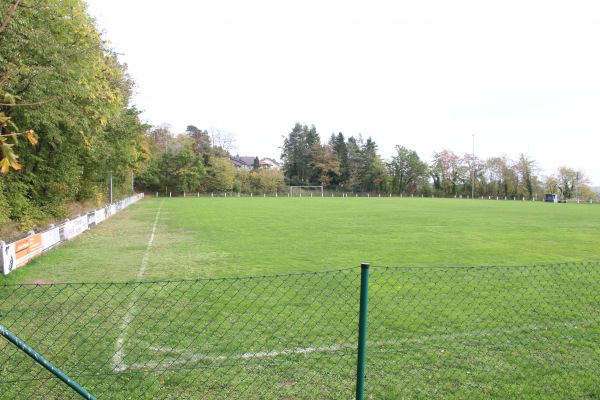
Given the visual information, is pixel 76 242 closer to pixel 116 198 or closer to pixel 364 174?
pixel 116 198

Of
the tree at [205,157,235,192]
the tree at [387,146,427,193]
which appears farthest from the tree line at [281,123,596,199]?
the tree at [205,157,235,192]

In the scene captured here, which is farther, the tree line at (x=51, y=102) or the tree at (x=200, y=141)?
the tree at (x=200, y=141)

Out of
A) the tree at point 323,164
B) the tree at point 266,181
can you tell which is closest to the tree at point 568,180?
the tree at point 323,164

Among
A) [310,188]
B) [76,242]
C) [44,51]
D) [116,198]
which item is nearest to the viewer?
[44,51]

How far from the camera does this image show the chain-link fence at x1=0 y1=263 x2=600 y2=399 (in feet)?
14.2

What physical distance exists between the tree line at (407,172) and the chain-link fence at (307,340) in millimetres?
69979

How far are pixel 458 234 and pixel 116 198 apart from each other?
34.0 m

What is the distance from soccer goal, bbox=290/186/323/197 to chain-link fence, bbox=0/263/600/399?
72.6 metres

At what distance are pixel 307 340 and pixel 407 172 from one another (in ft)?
273

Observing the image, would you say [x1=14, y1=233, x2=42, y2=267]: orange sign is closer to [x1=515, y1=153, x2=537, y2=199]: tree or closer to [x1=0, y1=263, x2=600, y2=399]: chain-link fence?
[x1=0, y1=263, x2=600, y2=399]: chain-link fence

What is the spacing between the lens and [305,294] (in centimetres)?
784

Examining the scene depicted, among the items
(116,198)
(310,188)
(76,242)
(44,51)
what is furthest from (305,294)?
(310,188)

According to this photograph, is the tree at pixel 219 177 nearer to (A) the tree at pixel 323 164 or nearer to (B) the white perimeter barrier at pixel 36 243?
(A) the tree at pixel 323 164

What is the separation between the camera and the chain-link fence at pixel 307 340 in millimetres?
4336
